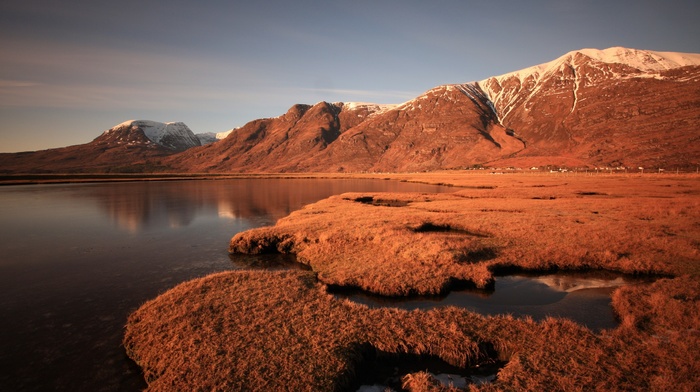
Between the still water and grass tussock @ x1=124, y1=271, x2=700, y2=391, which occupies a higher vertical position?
grass tussock @ x1=124, y1=271, x2=700, y2=391

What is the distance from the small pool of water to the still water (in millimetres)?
10371

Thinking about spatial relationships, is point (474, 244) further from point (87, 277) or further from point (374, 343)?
point (87, 277)

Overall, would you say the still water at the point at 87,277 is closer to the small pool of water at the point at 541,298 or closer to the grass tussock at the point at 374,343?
the grass tussock at the point at 374,343

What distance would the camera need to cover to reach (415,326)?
12484mm

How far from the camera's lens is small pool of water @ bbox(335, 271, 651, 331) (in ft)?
48.5

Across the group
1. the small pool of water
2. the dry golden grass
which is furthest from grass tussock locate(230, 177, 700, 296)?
the small pool of water

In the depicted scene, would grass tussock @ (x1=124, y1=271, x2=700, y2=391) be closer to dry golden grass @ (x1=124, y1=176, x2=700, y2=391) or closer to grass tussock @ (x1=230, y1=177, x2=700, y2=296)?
dry golden grass @ (x1=124, y1=176, x2=700, y2=391)

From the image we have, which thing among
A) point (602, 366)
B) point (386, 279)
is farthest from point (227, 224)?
point (602, 366)

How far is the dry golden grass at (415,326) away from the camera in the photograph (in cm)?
958

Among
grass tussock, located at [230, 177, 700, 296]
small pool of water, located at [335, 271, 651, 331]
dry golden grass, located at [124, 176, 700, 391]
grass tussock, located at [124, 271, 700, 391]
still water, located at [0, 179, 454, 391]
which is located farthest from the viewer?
grass tussock, located at [230, 177, 700, 296]

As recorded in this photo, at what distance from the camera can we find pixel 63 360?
11.9 meters

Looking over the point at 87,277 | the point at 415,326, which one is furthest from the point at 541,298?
the point at 87,277

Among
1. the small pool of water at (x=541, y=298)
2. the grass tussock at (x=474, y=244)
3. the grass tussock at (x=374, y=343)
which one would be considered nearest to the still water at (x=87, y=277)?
the grass tussock at (x=374, y=343)

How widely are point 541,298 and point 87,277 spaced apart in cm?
2712
